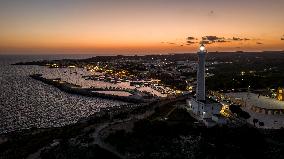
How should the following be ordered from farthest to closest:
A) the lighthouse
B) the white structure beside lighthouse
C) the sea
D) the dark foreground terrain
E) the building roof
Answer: the sea → the lighthouse → the building roof → the white structure beside lighthouse → the dark foreground terrain

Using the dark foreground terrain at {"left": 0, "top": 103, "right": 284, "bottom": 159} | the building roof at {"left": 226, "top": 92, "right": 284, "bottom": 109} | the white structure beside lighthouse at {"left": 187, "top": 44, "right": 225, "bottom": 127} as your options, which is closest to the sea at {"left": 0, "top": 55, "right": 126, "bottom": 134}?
the dark foreground terrain at {"left": 0, "top": 103, "right": 284, "bottom": 159}

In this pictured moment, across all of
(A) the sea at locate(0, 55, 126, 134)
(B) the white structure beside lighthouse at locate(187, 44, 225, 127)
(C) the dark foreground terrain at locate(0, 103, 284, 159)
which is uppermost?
(B) the white structure beside lighthouse at locate(187, 44, 225, 127)

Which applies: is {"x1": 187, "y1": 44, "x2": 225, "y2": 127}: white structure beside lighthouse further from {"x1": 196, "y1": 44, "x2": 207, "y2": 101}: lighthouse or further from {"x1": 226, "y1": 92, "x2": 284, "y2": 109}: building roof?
{"x1": 226, "y1": 92, "x2": 284, "y2": 109}: building roof

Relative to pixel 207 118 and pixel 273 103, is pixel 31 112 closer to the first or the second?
pixel 207 118

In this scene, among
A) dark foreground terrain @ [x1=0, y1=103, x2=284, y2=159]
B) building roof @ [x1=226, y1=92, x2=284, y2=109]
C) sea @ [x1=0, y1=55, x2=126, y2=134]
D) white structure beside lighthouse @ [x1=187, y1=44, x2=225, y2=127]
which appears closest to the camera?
dark foreground terrain @ [x1=0, y1=103, x2=284, y2=159]

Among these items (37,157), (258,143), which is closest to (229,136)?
(258,143)

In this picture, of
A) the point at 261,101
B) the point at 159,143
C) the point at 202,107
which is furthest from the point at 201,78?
the point at 159,143

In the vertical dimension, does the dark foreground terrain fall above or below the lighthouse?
below

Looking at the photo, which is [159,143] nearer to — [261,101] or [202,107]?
[202,107]
